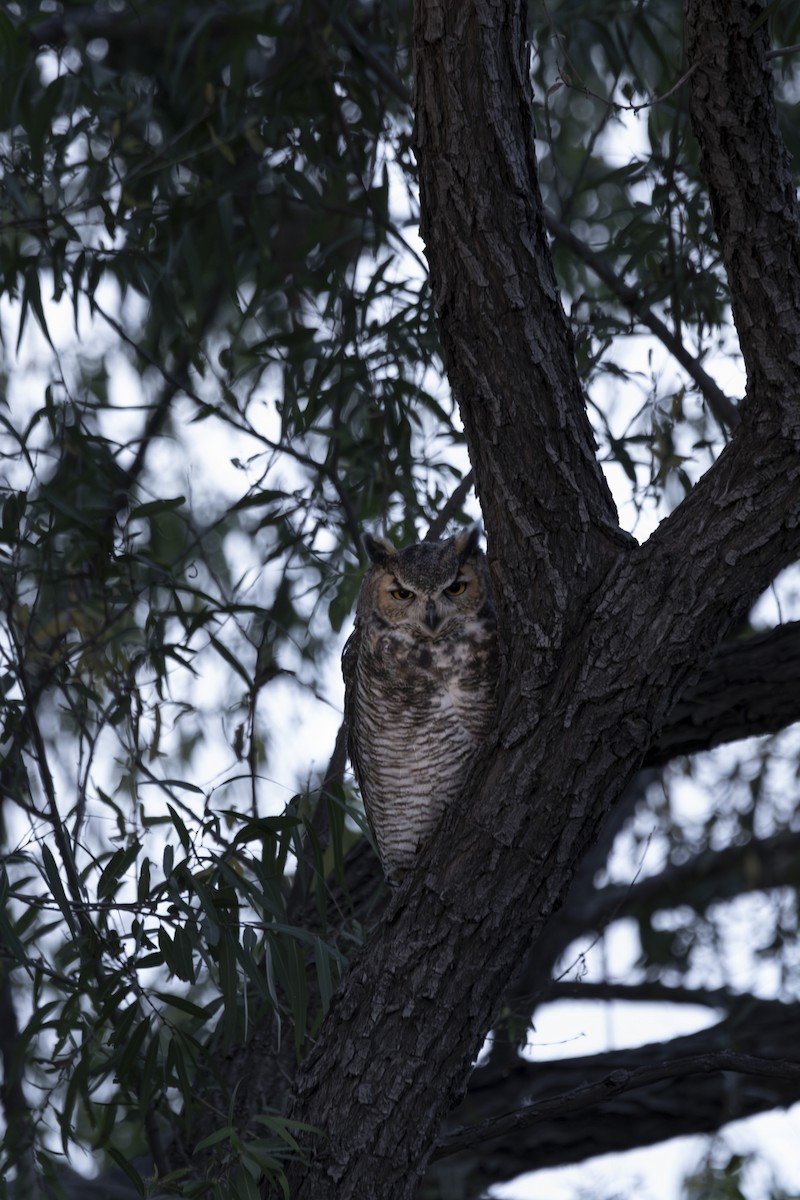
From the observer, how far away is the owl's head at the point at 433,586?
258 cm

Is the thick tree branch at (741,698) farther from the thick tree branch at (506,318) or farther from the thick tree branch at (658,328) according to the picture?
the thick tree branch at (506,318)

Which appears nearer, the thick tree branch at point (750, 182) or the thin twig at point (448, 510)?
the thick tree branch at point (750, 182)

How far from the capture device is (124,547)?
2.75 m

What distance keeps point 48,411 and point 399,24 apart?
4.26 feet

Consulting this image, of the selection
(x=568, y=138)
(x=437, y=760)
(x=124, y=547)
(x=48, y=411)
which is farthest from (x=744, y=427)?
(x=568, y=138)

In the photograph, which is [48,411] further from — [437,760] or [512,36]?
[512,36]

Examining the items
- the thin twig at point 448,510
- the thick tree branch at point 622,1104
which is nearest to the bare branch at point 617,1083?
the thick tree branch at point 622,1104

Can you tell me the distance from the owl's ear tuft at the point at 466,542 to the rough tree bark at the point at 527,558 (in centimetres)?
69

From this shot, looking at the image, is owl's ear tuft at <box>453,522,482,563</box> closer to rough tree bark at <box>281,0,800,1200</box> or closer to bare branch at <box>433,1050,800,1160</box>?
rough tree bark at <box>281,0,800,1200</box>

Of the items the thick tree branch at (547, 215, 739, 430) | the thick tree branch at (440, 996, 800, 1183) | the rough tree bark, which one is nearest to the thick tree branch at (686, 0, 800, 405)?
the rough tree bark

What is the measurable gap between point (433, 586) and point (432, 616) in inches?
2.9

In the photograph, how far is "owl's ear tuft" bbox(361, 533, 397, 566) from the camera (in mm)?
2738

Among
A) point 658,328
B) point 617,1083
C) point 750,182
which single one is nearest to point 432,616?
point 658,328

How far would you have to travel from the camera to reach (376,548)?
9.04 feet
